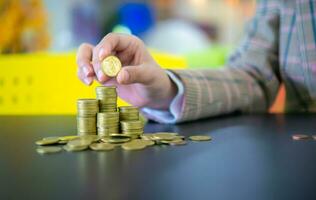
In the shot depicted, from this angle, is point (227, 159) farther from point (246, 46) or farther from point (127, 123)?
point (246, 46)

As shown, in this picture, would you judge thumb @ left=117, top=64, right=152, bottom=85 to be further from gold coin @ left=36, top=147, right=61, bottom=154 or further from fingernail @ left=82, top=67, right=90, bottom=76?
gold coin @ left=36, top=147, right=61, bottom=154

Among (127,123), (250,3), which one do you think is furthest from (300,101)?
(250,3)

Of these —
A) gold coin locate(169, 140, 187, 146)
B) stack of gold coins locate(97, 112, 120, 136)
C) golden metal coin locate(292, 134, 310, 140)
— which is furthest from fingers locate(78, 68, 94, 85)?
golden metal coin locate(292, 134, 310, 140)

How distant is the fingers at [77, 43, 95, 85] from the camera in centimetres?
72

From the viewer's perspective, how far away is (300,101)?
1.14m

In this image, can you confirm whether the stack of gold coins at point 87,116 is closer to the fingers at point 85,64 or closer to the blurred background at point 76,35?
the fingers at point 85,64

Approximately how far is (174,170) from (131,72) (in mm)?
317

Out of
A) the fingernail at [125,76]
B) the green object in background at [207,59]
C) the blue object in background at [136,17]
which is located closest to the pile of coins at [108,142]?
the fingernail at [125,76]

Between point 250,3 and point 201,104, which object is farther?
point 250,3

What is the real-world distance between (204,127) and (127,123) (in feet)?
0.64

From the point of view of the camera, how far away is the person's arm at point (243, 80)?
2.89ft

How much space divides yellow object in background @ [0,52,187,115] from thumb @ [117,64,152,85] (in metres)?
0.71

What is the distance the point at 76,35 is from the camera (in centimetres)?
294

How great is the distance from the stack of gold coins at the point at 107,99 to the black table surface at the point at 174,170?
118mm
